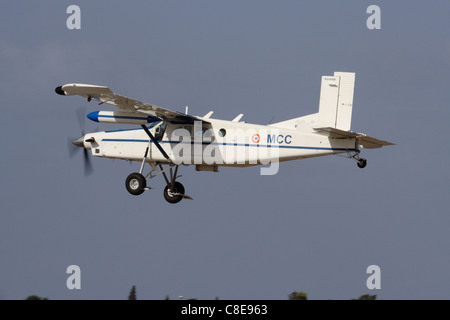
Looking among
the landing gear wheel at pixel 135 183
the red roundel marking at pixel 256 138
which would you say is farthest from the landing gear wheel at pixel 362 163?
the landing gear wheel at pixel 135 183

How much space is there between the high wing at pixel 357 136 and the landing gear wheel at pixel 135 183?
6.06 meters

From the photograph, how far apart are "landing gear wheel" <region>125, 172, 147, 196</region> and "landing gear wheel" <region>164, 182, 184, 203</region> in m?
1.49

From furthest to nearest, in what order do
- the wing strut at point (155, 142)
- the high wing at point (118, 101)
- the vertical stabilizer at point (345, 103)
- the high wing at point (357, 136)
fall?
the wing strut at point (155, 142) < the vertical stabilizer at point (345, 103) < the high wing at point (357, 136) < the high wing at point (118, 101)

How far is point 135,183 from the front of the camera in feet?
121

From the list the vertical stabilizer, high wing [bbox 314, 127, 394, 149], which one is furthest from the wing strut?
the vertical stabilizer

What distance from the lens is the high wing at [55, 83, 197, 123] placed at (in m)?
34.1

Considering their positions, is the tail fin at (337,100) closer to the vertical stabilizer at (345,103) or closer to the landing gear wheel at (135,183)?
the vertical stabilizer at (345,103)

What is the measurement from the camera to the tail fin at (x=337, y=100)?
34.8 metres

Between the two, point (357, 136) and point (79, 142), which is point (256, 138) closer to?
point (357, 136)
